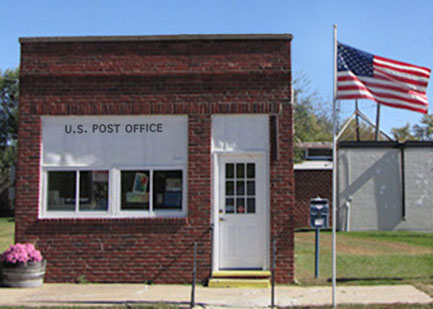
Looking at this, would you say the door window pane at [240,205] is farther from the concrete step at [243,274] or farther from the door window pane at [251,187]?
the concrete step at [243,274]

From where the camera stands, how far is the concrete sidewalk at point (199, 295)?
8438 mm

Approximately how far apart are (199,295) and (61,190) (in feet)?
11.3

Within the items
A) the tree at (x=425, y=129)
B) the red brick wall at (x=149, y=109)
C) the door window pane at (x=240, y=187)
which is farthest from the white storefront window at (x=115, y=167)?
the tree at (x=425, y=129)

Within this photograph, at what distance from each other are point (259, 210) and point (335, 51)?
3.30m

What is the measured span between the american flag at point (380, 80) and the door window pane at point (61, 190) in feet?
17.2

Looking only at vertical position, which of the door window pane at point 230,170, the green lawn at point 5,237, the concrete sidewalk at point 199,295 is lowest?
the concrete sidewalk at point 199,295

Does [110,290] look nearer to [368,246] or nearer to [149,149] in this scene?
[149,149]

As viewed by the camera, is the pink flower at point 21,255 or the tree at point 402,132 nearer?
the pink flower at point 21,255

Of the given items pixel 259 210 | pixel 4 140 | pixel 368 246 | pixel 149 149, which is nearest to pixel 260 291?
pixel 259 210

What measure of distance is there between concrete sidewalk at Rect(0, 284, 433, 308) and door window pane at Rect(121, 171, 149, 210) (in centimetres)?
150

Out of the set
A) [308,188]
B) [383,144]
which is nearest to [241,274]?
[383,144]

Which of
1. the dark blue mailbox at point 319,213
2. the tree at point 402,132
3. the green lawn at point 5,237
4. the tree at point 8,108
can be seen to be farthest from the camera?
the tree at point 402,132

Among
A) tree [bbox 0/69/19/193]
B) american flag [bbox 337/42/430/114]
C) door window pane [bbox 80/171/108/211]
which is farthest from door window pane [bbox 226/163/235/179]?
tree [bbox 0/69/19/193]

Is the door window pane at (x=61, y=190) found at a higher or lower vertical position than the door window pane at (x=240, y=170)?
lower
